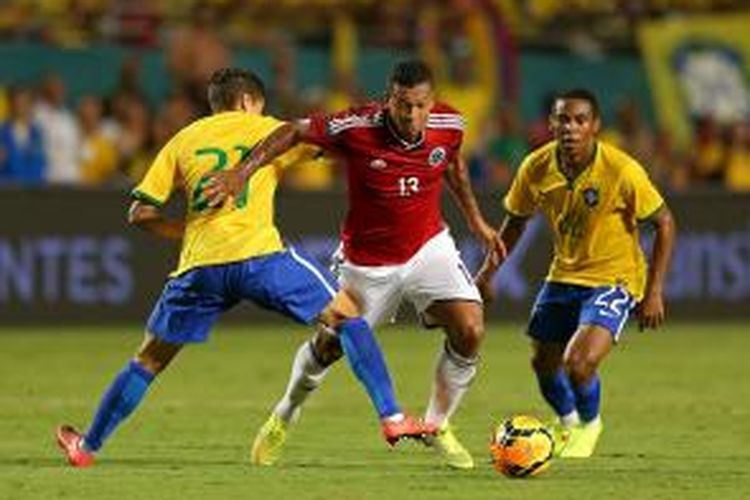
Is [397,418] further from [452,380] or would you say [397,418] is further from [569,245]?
A: [569,245]

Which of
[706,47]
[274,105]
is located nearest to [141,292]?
[274,105]

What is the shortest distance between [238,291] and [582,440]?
87.6 inches

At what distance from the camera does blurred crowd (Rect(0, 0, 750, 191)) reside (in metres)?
22.3

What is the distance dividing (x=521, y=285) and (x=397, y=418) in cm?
1175

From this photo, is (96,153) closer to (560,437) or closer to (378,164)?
(560,437)

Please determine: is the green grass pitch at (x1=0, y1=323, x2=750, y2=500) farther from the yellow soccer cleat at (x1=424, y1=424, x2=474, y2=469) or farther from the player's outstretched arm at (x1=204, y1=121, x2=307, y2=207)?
the player's outstretched arm at (x1=204, y1=121, x2=307, y2=207)

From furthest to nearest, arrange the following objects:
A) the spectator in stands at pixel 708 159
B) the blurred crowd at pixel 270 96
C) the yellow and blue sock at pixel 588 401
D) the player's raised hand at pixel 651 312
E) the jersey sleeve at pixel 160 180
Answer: the spectator in stands at pixel 708 159 < the blurred crowd at pixel 270 96 < the yellow and blue sock at pixel 588 401 < the player's raised hand at pixel 651 312 < the jersey sleeve at pixel 160 180

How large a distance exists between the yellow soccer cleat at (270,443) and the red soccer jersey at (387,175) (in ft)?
3.00

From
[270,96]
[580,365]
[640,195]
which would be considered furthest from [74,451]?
[270,96]

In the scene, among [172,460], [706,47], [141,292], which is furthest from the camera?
[706,47]

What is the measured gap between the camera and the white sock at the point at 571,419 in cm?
1285

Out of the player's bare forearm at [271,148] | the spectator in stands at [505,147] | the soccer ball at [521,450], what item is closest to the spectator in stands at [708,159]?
the spectator in stands at [505,147]

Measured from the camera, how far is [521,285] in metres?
22.7

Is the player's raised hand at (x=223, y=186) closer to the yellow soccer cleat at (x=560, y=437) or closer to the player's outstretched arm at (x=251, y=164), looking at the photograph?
the player's outstretched arm at (x=251, y=164)
